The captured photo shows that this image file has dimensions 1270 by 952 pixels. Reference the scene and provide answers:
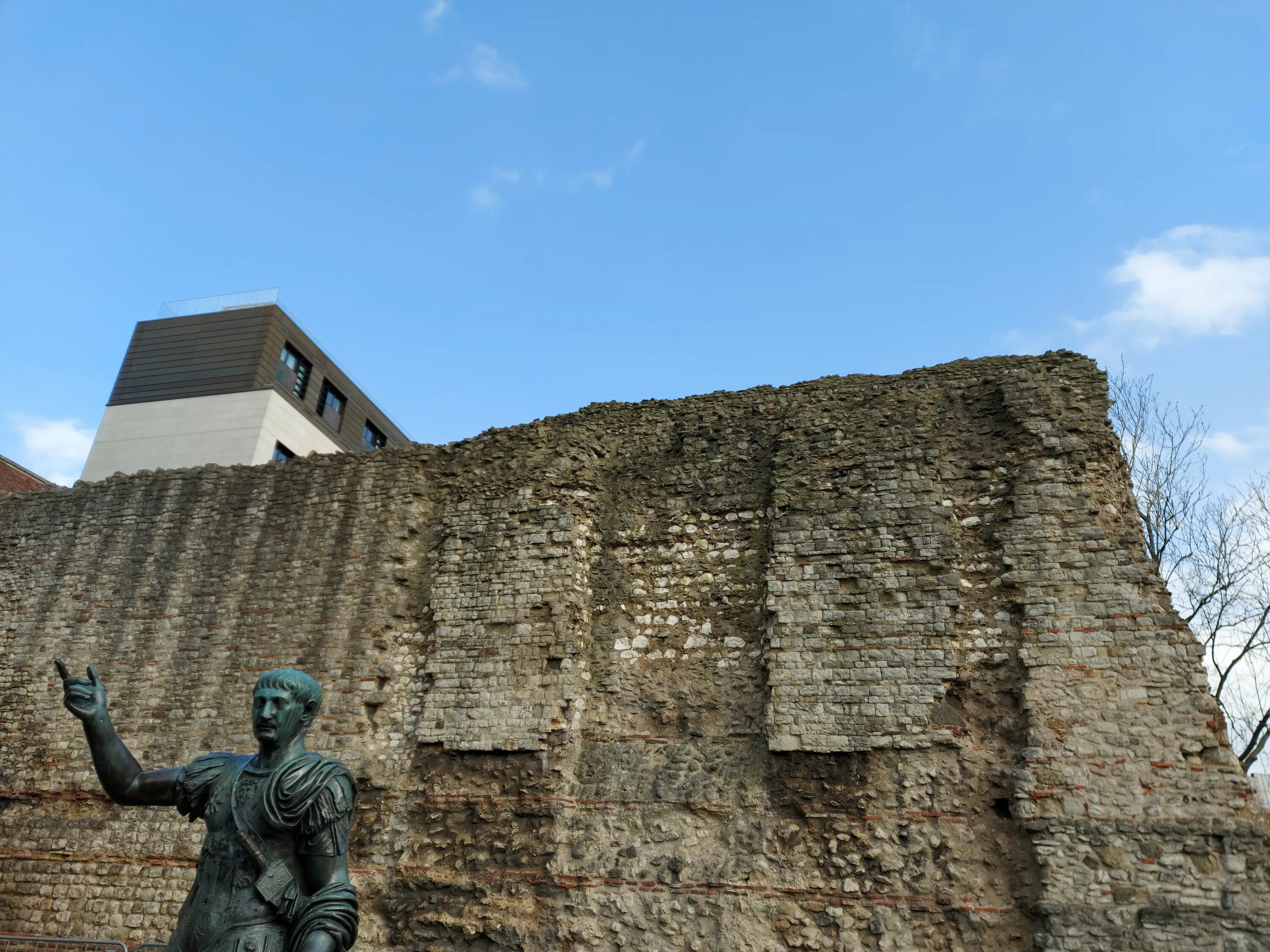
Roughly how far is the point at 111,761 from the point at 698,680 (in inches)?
227

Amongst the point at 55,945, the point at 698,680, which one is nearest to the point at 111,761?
the point at 698,680

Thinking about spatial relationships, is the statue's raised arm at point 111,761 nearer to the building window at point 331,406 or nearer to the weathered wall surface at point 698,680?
the weathered wall surface at point 698,680

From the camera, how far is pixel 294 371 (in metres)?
23.3

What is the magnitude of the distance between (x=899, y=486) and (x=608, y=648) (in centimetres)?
325

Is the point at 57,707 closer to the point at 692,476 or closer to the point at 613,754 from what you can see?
the point at 613,754

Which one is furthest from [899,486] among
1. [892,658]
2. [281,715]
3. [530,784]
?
[281,715]

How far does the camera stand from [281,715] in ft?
11.1

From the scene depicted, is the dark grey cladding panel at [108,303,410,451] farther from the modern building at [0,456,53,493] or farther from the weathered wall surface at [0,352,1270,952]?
the weathered wall surface at [0,352,1270,952]

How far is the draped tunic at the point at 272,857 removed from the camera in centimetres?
309

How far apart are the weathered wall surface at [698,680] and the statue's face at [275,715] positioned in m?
4.98

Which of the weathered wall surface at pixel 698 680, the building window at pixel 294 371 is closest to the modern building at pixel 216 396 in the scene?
the building window at pixel 294 371

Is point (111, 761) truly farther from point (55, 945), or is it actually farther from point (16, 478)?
point (16, 478)

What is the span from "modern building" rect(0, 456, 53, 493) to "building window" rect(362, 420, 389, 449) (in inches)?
331

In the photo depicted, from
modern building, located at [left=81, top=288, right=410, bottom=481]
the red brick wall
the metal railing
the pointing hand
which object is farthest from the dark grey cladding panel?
the pointing hand
